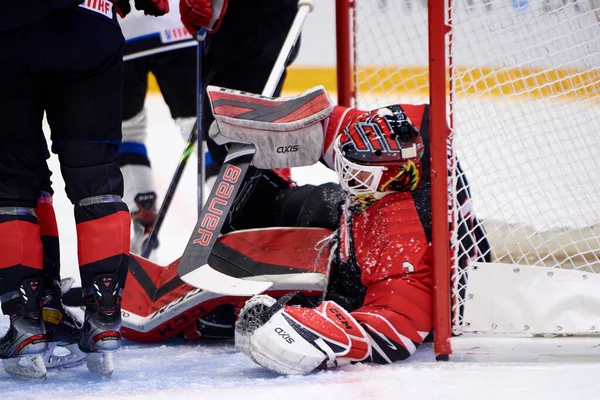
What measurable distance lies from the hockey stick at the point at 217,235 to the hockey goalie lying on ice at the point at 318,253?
44mm

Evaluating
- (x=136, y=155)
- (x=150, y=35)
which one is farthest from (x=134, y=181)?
(x=150, y=35)

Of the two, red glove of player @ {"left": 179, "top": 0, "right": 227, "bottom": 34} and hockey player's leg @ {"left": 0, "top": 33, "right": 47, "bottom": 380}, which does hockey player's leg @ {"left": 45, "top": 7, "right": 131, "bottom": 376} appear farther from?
red glove of player @ {"left": 179, "top": 0, "right": 227, "bottom": 34}

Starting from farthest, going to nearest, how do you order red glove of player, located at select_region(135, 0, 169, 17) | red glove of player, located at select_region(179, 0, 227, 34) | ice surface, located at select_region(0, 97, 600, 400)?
red glove of player, located at select_region(179, 0, 227, 34)
red glove of player, located at select_region(135, 0, 169, 17)
ice surface, located at select_region(0, 97, 600, 400)

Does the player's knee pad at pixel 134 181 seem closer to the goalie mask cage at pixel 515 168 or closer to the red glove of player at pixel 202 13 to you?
the red glove of player at pixel 202 13

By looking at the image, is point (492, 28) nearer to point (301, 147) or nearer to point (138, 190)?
point (301, 147)

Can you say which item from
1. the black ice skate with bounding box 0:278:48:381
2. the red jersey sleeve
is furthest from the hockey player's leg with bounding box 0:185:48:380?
the red jersey sleeve

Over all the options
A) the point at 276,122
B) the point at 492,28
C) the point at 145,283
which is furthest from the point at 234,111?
the point at 492,28

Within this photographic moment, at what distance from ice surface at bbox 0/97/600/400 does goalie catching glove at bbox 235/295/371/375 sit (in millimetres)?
30

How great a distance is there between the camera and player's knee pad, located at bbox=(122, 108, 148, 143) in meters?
2.95

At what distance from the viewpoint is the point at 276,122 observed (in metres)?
2.06

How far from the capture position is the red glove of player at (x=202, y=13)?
2219mm

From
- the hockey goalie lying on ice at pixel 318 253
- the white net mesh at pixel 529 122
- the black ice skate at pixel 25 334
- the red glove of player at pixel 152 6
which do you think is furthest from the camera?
the white net mesh at pixel 529 122

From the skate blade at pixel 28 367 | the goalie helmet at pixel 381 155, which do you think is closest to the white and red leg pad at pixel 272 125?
the goalie helmet at pixel 381 155

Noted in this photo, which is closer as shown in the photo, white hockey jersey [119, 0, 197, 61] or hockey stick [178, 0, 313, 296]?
hockey stick [178, 0, 313, 296]
